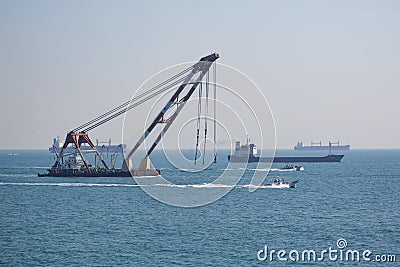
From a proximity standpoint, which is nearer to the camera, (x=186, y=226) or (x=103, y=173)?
(x=186, y=226)

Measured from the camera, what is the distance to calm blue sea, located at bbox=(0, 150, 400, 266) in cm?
5178

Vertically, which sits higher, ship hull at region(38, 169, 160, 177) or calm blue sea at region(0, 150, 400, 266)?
ship hull at region(38, 169, 160, 177)

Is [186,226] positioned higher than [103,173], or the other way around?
[103,173]

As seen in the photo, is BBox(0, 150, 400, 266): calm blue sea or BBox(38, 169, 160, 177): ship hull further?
BBox(38, 169, 160, 177): ship hull

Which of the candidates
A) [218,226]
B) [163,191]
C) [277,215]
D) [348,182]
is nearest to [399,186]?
[348,182]

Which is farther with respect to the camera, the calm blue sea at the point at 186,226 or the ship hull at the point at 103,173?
the ship hull at the point at 103,173

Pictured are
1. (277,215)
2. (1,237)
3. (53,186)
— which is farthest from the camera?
(53,186)

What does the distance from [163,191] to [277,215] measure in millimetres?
28589

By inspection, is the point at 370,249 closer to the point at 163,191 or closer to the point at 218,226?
the point at 218,226

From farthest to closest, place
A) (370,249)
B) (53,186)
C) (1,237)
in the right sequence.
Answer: (53,186)
(1,237)
(370,249)

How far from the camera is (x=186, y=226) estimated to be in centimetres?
6612

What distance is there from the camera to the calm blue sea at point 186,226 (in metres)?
51.8

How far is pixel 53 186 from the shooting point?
377ft

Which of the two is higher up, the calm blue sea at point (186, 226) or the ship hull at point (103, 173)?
the ship hull at point (103, 173)
